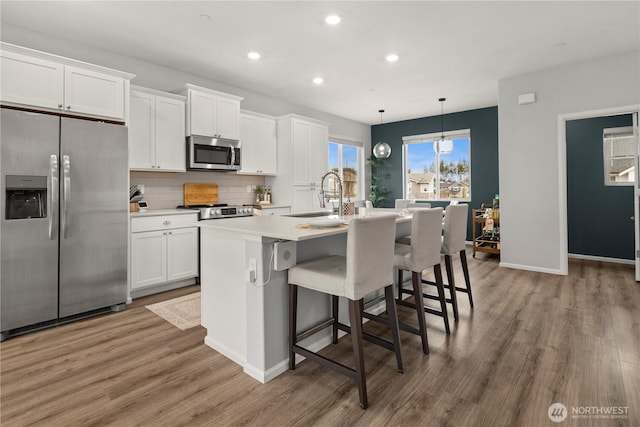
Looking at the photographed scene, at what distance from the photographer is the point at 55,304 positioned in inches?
112

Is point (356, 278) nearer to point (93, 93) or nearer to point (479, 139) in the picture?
point (93, 93)

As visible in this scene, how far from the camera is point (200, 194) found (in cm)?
462

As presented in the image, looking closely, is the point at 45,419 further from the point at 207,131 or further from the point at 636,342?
the point at 636,342

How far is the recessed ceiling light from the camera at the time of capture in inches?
120

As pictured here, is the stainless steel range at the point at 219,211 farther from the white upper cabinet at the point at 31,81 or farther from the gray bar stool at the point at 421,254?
the gray bar stool at the point at 421,254

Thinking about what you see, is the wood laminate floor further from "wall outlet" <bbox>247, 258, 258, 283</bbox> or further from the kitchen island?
"wall outlet" <bbox>247, 258, 258, 283</bbox>

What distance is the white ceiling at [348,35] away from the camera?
2938 millimetres

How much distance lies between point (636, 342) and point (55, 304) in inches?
181

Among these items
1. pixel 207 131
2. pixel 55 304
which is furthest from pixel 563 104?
pixel 55 304

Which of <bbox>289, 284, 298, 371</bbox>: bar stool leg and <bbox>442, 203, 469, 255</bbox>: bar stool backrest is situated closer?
<bbox>289, 284, 298, 371</bbox>: bar stool leg

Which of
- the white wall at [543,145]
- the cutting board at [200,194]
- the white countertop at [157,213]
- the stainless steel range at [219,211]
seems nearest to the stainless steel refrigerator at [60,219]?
the white countertop at [157,213]

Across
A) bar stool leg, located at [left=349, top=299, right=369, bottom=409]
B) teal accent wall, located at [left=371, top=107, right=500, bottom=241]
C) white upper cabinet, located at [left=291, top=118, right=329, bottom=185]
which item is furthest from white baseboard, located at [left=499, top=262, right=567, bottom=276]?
bar stool leg, located at [left=349, top=299, right=369, bottom=409]

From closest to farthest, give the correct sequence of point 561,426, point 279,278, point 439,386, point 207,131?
1. point 561,426
2. point 439,386
3. point 279,278
4. point 207,131

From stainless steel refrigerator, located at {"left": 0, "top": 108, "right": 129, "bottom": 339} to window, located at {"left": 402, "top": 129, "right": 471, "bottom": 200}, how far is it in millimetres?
5811
